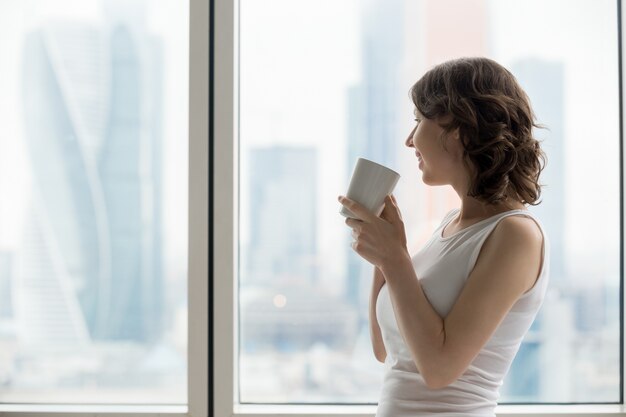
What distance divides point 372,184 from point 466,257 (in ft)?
0.59

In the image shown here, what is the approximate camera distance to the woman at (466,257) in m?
0.91

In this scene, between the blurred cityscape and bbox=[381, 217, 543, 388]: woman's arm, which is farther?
the blurred cityscape

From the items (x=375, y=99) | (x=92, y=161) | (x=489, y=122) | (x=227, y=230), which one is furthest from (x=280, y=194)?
(x=489, y=122)

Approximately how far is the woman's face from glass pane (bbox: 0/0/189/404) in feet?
2.53

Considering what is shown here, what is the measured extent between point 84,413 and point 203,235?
1.75 ft

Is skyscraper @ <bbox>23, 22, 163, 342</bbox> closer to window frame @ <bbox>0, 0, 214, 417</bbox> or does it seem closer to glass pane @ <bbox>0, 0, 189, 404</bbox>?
glass pane @ <bbox>0, 0, 189, 404</bbox>

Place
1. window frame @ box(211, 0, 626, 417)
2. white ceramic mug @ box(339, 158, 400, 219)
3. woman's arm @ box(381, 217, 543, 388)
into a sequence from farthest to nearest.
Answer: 1. window frame @ box(211, 0, 626, 417)
2. white ceramic mug @ box(339, 158, 400, 219)
3. woman's arm @ box(381, 217, 543, 388)

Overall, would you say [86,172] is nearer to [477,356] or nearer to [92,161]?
[92,161]

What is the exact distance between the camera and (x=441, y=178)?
105 centimetres

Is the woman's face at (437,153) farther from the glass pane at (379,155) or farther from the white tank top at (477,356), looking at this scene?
the glass pane at (379,155)

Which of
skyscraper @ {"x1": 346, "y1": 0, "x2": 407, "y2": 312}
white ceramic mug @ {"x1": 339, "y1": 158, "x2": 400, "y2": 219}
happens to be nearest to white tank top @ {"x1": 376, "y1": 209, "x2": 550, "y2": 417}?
white ceramic mug @ {"x1": 339, "y1": 158, "x2": 400, "y2": 219}

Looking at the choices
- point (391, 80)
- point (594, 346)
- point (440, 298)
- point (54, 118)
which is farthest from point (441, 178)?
point (54, 118)

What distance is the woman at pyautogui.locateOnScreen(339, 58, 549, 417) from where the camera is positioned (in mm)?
907

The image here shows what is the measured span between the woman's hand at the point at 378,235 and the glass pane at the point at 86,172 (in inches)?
28.9
